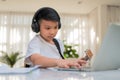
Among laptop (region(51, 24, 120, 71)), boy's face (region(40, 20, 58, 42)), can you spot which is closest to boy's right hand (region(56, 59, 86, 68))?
laptop (region(51, 24, 120, 71))

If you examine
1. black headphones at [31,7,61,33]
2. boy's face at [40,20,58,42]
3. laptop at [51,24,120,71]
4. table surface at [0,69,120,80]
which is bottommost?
table surface at [0,69,120,80]

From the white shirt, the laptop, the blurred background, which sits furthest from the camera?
the blurred background

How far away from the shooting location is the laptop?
3.99 feet

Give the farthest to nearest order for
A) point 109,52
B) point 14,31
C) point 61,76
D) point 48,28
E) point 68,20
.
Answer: point 68,20, point 14,31, point 48,28, point 109,52, point 61,76

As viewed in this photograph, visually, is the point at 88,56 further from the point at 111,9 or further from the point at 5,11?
the point at 5,11

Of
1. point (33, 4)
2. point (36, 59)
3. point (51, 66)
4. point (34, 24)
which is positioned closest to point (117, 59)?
point (51, 66)

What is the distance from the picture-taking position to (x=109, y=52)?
50.6 inches

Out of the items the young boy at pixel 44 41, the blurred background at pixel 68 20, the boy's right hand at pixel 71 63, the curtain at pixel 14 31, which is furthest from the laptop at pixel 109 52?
the curtain at pixel 14 31

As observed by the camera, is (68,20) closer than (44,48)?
No

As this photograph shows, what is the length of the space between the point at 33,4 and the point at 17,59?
2495mm

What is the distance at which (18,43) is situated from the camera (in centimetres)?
1011

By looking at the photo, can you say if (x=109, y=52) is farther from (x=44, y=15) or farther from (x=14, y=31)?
(x=14, y=31)

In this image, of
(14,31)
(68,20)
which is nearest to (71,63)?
(14,31)

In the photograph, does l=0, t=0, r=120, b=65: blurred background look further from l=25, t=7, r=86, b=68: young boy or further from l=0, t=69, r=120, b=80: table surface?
l=0, t=69, r=120, b=80: table surface
